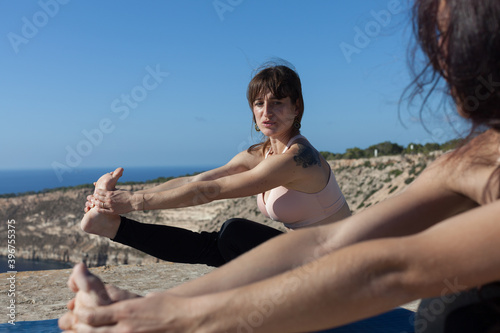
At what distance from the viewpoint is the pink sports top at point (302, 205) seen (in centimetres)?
248

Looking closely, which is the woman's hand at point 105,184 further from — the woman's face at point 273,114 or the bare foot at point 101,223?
the woman's face at point 273,114

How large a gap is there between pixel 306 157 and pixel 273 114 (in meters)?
0.36

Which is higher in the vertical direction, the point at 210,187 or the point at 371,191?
the point at 210,187

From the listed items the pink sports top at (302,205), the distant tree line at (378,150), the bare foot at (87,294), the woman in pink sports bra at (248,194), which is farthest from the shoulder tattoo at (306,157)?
the distant tree line at (378,150)

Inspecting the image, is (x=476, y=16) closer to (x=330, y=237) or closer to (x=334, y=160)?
(x=330, y=237)

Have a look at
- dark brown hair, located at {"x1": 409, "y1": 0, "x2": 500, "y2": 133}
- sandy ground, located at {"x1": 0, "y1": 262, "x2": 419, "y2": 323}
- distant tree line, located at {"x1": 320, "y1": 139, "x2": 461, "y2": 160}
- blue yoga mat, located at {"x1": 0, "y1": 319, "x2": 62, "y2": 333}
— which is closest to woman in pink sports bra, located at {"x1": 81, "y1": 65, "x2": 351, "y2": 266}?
blue yoga mat, located at {"x1": 0, "y1": 319, "x2": 62, "y2": 333}

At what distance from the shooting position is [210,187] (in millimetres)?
2453

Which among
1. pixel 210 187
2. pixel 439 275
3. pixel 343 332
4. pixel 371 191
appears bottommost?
pixel 371 191

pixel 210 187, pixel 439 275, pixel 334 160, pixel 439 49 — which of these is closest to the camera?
pixel 439 275

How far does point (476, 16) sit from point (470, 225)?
0.44 m

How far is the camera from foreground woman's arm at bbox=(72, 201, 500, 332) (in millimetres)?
818

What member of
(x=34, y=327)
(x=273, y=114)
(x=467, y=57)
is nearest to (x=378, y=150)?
(x=273, y=114)

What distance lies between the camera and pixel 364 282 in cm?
84

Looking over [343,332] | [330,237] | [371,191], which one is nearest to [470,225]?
[330,237]
